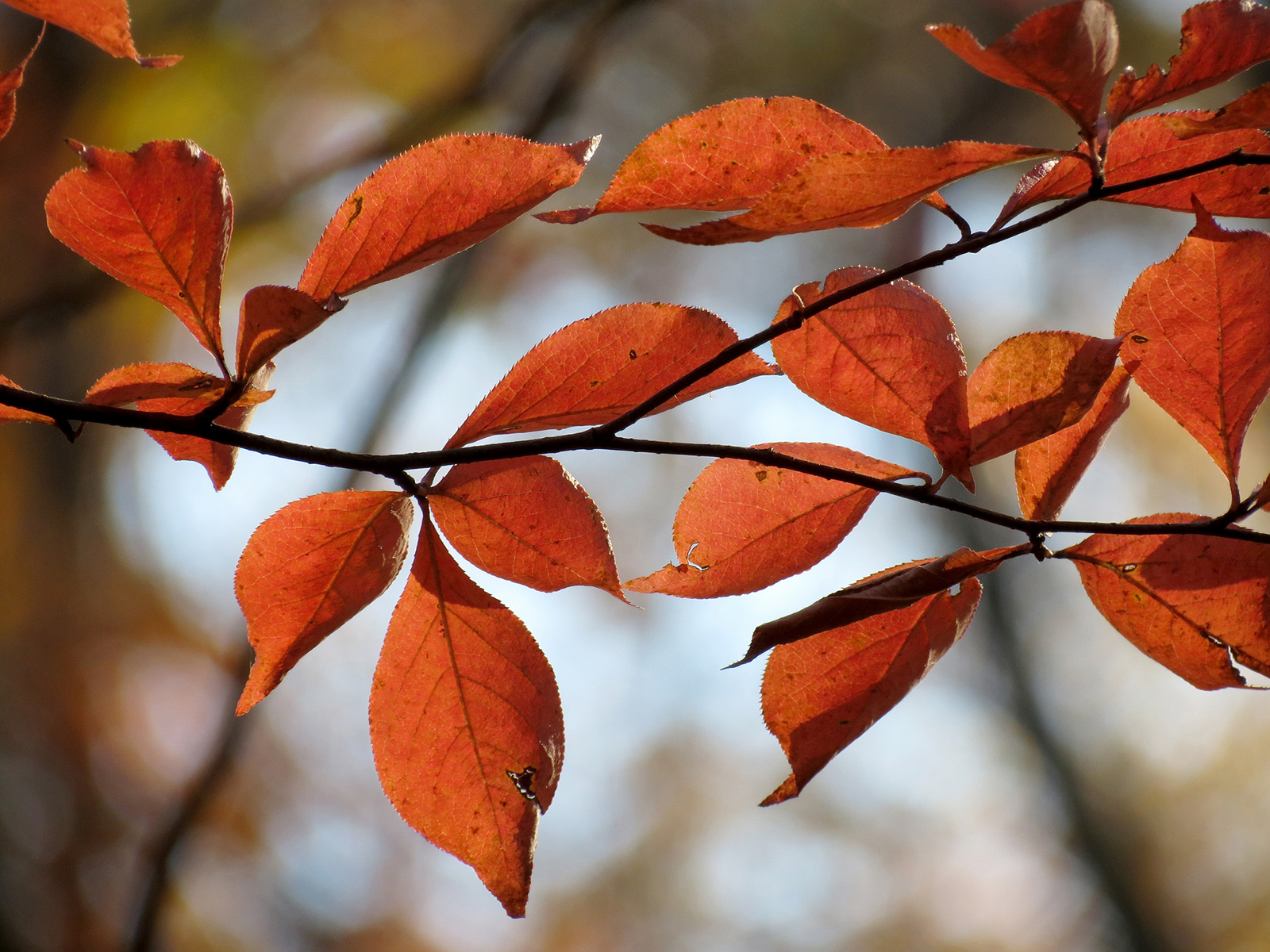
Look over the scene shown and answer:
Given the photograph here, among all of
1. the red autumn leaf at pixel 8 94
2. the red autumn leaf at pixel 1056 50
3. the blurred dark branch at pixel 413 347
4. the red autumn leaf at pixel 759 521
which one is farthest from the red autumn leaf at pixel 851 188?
the blurred dark branch at pixel 413 347

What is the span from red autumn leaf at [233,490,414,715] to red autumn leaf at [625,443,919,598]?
0.44ft

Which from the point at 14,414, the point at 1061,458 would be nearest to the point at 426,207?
the point at 14,414

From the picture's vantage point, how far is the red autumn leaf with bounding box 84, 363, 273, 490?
0.30 m

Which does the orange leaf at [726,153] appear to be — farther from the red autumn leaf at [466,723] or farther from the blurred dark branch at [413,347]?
the blurred dark branch at [413,347]

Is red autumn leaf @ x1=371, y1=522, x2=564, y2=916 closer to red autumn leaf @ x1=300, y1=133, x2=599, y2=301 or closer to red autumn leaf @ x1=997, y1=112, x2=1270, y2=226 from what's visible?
red autumn leaf @ x1=300, y1=133, x2=599, y2=301

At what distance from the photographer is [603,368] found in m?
0.35

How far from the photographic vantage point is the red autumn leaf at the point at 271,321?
0.26 metres

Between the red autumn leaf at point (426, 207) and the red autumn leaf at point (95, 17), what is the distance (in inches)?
3.3

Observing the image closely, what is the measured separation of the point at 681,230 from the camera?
0.25m

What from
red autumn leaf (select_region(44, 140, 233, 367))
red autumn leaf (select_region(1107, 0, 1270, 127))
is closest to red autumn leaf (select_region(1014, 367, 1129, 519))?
red autumn leaf (select_region(1107, 0, 1270, 127))

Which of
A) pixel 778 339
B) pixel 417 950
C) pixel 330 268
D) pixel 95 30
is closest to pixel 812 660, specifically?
pixel 778 339

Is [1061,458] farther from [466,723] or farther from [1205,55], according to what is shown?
[466,723]

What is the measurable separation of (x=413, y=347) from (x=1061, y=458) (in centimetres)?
162

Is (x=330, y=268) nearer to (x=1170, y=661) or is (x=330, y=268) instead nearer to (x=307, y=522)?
(x=307, y=522)
